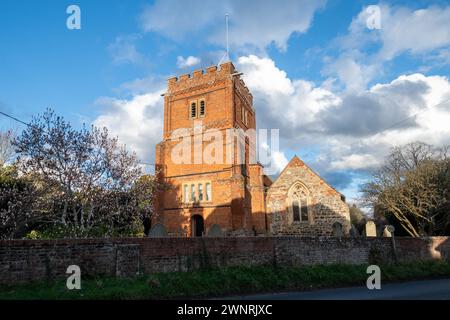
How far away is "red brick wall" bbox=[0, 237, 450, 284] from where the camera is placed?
10.2m

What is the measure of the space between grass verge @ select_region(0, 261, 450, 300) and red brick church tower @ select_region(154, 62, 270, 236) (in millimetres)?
12148

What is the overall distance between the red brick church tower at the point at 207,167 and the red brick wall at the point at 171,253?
33.8 ft

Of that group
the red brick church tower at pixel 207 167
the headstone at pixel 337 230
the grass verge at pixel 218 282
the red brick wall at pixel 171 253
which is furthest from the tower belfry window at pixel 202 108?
the grass verge at pixel 218 282

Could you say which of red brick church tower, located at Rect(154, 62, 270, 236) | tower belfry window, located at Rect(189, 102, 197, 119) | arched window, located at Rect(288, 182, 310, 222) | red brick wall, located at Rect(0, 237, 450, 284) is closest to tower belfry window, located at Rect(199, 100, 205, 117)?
red brick church tower, located at Rect(154, 62, 270, 236)

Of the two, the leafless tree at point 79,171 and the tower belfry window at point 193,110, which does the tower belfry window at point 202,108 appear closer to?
the tower belfry window at point 193,110

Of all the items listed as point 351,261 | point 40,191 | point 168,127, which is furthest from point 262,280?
point 168,127

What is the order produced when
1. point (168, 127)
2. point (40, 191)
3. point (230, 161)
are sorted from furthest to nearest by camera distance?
point (168, 127) → point (230, 161) → point (40, 191)

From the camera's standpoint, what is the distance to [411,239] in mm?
20609

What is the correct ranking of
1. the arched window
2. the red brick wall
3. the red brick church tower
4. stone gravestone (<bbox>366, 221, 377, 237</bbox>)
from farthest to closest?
the red brick church tower → the arched window → stone gravestone (<bbox>366, 221, 377, 237</bbox>) → the red brick wall

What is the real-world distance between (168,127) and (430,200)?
22.7 m

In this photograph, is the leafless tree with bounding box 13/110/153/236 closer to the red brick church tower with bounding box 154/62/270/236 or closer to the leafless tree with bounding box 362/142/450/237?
the red brick church tower with bounding box 154/62/270/236

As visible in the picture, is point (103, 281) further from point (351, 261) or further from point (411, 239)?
point (411, 239)

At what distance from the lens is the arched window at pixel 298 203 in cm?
2672
